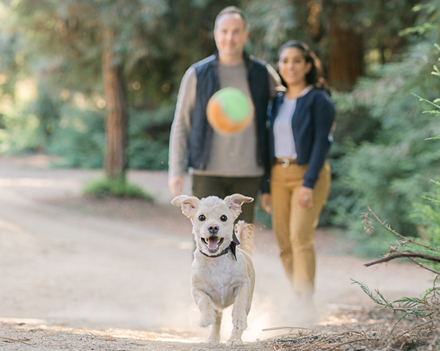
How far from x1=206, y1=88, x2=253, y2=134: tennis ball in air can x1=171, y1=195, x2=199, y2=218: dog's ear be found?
1325 mm

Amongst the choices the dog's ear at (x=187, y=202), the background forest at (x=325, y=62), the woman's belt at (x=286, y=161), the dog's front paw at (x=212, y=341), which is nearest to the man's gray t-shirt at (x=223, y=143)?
the woman's belt at (x=286, y=161)

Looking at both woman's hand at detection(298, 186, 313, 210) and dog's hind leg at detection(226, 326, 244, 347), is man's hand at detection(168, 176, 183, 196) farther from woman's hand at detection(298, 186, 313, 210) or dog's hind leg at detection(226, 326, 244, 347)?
dog's hind leg at detection(226, 326, 244, 347)

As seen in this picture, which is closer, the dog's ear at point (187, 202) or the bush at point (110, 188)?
the dog's ear at point (187, 202)

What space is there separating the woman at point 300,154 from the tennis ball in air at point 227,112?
411 millimetres

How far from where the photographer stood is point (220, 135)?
4188 mm

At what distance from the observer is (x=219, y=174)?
418cm

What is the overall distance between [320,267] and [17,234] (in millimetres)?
5502

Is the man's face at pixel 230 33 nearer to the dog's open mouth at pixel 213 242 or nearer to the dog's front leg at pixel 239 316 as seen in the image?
the dog's open mouth at pixel 213 242

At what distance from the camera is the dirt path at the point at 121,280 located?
157 inches

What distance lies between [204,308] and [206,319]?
0.07 meters

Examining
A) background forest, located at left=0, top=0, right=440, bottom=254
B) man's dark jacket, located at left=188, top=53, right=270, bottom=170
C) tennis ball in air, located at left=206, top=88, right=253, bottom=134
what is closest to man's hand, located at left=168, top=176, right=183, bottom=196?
man's dark jacket, located at left=188, top=53, right=270, bottom=170

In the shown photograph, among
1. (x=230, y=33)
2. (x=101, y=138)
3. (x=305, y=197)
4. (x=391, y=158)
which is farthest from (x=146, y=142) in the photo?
(x=230, y=33)

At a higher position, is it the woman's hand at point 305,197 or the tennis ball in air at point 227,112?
the tennis ball in air at point 227,112

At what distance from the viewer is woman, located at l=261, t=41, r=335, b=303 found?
450 centimetres
